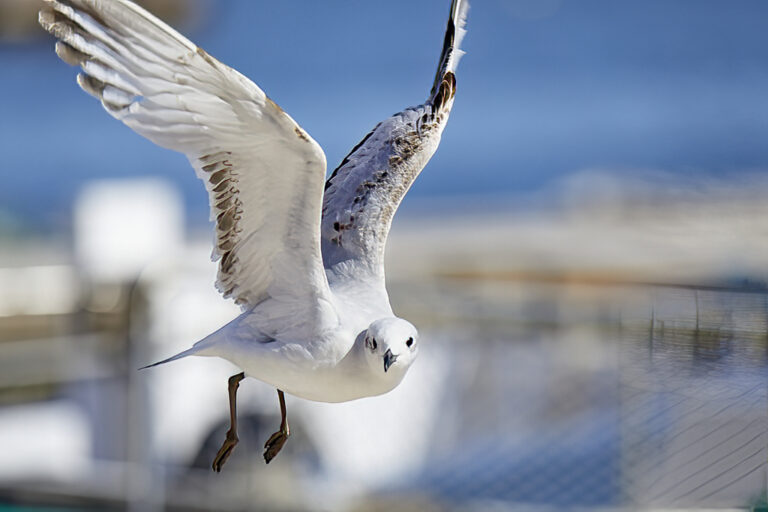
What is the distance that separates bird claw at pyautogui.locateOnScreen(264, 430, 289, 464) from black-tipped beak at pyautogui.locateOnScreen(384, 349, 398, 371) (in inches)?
5.8

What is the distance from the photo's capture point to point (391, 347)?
2.24ft

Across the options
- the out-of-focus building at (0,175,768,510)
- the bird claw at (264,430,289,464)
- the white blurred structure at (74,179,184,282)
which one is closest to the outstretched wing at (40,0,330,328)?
the bird claw at (264,430,289,464)

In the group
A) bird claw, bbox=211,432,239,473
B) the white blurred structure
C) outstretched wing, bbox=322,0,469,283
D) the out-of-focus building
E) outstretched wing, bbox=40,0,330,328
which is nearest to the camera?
outstretched wing, bbox=40,0,330,328

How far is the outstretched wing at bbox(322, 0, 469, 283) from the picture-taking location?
3.01 ft

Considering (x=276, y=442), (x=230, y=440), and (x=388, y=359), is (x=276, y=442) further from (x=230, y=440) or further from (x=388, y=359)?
(x=388, y=359)

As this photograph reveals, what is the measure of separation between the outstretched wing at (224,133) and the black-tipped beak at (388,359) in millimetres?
96

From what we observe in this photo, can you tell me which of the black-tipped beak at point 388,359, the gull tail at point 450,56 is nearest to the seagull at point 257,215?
the black-tipped beak at point 388,359

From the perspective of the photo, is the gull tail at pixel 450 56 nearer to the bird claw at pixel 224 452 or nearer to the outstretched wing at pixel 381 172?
the outstretched wing at pixel 381 172

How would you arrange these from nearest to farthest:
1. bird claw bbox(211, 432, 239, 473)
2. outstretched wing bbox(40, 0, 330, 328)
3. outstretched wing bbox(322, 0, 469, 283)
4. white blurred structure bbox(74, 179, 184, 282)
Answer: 1. outstretched wing bbox(40, 0, 330, 328)
2. bird claw bbox(211, 432, 239, 473)
3. outstretched wing bbox(322, 0, 469, 283)
4. white blurred structure bbox(74, 179, 184, 282)

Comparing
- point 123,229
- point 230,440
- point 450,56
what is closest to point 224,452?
point 230,440

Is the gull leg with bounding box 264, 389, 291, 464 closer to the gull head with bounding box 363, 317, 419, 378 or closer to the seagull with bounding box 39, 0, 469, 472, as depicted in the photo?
the seagull with bounding box 39, 0, 469, 472

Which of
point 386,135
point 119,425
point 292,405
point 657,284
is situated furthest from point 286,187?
point 119,425

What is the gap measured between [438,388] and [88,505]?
112 centimetres

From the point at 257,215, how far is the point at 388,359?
0.59 ft
